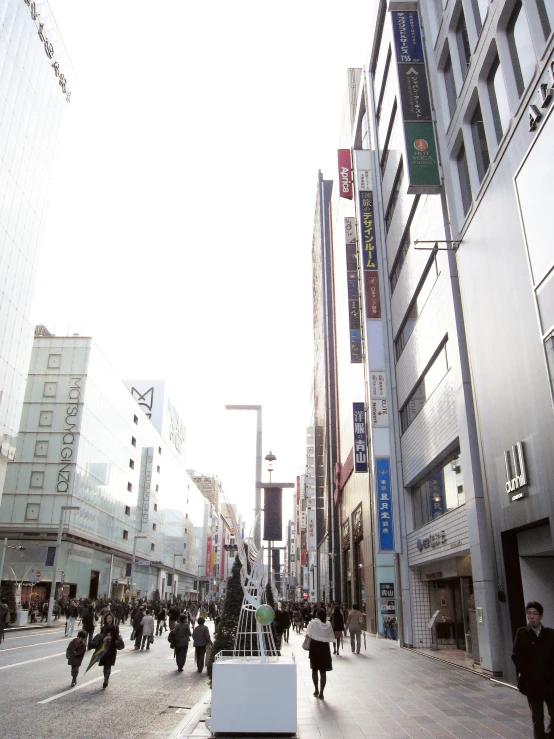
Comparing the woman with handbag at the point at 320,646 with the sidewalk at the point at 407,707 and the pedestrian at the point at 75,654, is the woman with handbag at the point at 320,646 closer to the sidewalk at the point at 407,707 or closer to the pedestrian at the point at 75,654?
the sidewalk at the point at 407,707

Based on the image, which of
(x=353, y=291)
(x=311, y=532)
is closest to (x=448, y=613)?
(x=353, y=291)

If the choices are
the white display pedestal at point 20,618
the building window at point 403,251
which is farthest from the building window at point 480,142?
the white display pedestal at point 20,618

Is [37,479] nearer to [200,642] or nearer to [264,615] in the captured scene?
[200,642]

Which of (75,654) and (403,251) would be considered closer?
(75,654)

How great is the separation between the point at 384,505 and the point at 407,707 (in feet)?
52.3

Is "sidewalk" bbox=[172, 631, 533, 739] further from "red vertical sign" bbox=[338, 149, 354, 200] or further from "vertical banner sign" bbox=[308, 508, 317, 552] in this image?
"vertical banner sign" bbox=[308, 508, 317, 552]

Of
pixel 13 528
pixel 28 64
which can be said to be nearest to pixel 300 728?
pixel 13 528

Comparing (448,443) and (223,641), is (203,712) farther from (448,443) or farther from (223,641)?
(448,443)

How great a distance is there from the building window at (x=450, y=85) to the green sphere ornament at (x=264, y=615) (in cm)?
1593

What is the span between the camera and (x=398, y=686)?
13.2 metres

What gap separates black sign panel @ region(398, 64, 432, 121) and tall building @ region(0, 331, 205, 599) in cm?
3619

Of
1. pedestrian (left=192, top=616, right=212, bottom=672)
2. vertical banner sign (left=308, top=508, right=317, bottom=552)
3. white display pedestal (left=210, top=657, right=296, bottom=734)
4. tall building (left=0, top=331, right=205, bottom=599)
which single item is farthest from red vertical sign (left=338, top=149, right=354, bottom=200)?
vertical banner sign (left=308, top=508, right=317, bottom=552)

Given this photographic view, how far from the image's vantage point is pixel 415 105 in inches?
782

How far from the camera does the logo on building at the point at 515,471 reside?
41.7 ft
